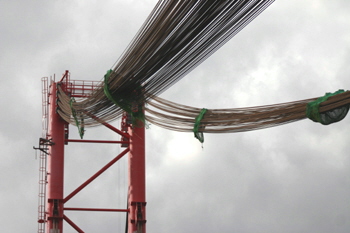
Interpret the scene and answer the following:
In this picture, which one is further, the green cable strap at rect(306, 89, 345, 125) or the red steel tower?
the red steel tower

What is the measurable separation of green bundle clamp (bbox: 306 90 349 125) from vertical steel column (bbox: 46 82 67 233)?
15.8 meters

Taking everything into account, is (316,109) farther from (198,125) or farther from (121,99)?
(121,99)

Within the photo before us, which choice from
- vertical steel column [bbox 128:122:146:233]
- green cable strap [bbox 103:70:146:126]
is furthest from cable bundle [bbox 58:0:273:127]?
vertical steel column [bbox 128:122:146:233]

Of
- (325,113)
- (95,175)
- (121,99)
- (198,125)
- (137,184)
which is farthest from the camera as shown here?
(95,175)

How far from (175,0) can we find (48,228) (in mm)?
17041

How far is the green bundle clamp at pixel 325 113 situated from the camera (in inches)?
747

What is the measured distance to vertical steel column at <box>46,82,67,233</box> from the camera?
32031mm

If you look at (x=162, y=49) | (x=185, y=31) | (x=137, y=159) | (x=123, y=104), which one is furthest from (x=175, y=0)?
(x=137, y=159)

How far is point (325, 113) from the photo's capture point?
19328 mm

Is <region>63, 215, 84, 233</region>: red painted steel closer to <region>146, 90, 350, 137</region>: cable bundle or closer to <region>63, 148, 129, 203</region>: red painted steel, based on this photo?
<region>63, 148, 129, 203</region>: red painted steel

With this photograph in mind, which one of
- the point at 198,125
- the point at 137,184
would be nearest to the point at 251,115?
the point at 198,125

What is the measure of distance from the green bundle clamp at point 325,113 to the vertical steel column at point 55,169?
15767 mm

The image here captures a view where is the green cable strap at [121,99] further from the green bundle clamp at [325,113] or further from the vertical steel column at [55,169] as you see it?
the vertical steel column at [55,169]

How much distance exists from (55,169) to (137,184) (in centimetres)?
377
